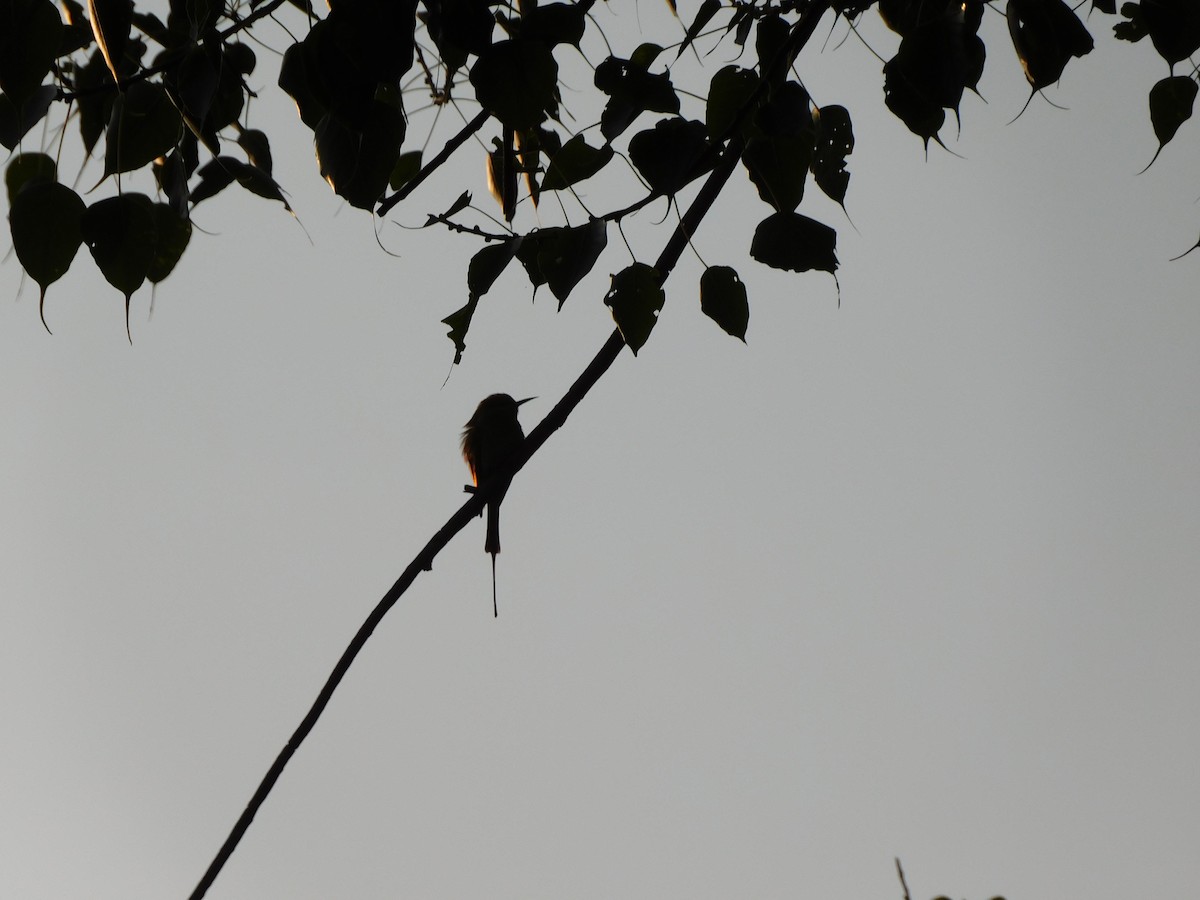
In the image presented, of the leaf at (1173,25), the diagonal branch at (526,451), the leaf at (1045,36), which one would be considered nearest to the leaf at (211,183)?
the diagonal branch at (526,451)

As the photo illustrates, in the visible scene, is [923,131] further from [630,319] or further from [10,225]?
[10,225]

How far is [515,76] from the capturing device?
156cm

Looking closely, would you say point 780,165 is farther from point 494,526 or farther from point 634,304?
point 494,526

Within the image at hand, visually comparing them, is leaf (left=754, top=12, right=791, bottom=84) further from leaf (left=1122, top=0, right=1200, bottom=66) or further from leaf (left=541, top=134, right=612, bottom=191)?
leaf (left=1122, top=0, right=1200, bottom=66)

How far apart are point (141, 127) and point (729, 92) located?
88 cm

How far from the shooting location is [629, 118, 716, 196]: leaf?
164 cm

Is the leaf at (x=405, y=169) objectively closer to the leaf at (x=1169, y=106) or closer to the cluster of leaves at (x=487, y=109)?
the cluster of leaves at (x=487, y=109)

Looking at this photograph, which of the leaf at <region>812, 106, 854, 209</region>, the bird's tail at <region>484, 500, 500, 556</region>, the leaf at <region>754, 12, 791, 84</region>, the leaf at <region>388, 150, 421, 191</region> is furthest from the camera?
the bird's tail at <region>484, 500, 500, 556</region>

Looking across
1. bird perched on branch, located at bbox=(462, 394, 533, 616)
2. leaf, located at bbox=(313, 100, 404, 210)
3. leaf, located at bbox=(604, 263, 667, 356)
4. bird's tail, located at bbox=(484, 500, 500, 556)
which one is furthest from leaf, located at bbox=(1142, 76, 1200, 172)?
bird perched on branch, located at bbox=(462, 394, 533, 616)

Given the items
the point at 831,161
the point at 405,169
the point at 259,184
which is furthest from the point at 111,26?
the point at 831,161

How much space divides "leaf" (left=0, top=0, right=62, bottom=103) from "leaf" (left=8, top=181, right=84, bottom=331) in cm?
17

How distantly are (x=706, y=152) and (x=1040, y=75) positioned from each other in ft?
1.73

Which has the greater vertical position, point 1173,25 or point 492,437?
point 492,437

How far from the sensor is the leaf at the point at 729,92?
173cm
